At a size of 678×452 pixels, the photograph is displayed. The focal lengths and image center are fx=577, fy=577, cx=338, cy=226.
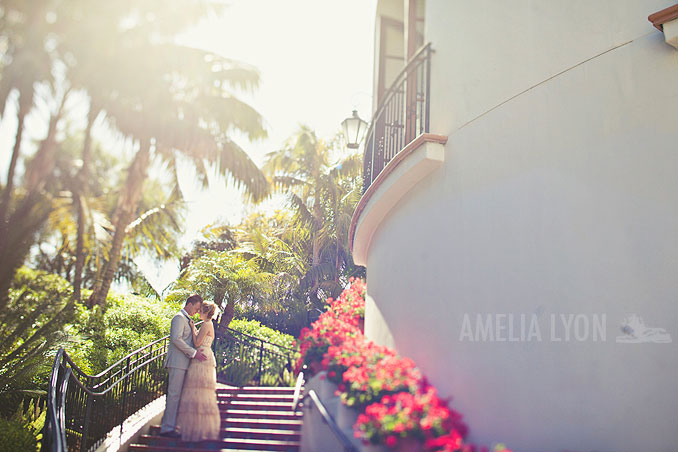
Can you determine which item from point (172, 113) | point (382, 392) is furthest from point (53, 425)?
point (172, 113)

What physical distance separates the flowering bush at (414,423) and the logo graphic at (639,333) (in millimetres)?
1612

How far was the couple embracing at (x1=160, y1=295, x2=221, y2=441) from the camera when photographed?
7.25 meters

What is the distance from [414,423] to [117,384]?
5.19m

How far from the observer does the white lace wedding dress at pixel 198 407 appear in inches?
285

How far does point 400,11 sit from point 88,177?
7681mm

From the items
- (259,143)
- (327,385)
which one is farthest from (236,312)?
(327,385)

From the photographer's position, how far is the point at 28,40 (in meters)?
5.57

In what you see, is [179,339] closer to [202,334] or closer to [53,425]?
[202,334]

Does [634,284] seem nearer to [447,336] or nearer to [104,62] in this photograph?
[447,336]

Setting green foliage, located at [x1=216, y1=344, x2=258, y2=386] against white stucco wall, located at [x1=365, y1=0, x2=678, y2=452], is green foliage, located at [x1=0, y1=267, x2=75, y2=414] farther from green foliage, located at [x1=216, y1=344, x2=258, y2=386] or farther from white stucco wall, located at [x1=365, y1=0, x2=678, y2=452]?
green foliage, located at [x1=216, y1=344, x2=258, y2=386]

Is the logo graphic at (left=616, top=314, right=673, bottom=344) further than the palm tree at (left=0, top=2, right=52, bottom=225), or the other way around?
the palm tree at (left=0, top=2, right=52, bottom=225)

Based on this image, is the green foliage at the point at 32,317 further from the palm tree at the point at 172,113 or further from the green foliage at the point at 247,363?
the green foliage at the point at 247,363

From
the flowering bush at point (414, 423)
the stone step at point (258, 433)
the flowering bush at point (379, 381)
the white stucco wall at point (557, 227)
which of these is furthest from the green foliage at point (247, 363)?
the flowering bush at point (414, 423)

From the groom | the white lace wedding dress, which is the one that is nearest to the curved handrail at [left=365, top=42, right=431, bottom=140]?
the groom
